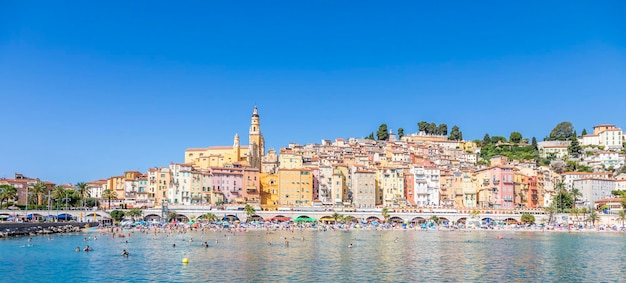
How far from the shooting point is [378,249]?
57094mm

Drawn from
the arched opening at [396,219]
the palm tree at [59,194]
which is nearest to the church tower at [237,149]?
the palm tree at [59,194]

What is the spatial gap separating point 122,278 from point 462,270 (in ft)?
71.5

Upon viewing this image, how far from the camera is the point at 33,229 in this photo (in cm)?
7369

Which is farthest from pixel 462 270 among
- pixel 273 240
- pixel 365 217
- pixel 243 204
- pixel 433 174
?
pixel 433 174

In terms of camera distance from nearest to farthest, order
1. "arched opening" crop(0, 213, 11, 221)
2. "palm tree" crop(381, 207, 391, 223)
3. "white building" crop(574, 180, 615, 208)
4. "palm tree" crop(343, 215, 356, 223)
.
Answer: "arched opening" crop(0, 213, 11, 221) → "palm tree" crop(343, 215, 356, 223) → "palm tree" crop(381, 207, 391, 223) → "white building" crop(574, 180, 615, 208)

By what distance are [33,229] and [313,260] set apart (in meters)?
40.9

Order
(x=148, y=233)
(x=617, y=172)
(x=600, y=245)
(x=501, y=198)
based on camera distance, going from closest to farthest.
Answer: (x=600, y=245), (x=148, y=233), (x=501, y=198), (x=617, y=172)

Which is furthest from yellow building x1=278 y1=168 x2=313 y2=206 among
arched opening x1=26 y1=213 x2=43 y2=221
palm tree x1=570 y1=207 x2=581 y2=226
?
palm tree x1=570 y1=207 x2=581 y2=226

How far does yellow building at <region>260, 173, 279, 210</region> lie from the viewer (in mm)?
111312

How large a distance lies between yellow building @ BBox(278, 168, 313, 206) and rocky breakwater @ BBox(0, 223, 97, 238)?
3653cm

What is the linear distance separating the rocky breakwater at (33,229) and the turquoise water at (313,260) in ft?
13.4

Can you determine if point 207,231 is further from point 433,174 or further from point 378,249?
point 433,174

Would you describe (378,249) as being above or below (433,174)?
below

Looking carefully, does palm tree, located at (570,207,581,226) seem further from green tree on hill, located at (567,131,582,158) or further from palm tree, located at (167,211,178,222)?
green tree on hill, located at (567,131,582,158)
